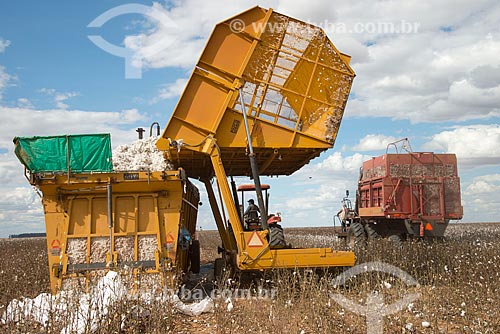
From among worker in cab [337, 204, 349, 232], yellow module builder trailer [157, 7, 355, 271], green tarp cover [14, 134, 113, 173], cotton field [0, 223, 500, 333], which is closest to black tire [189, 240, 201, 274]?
cotton field [0, 223, 500, 333]

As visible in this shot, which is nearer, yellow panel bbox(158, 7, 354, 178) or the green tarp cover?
the green tarp cover

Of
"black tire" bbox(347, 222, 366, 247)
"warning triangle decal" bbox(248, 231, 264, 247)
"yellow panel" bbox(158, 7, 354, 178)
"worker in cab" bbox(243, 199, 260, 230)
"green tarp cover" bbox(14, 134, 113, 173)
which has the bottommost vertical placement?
"black tire" bbox(347, 222, 366, 247)

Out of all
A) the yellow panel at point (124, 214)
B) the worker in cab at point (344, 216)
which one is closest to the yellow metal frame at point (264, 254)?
the yellow panel at point (124, 214)

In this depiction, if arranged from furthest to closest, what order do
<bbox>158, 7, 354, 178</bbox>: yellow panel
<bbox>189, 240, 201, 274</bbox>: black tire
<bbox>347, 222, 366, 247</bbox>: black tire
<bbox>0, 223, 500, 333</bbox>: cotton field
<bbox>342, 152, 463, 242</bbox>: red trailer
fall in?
1. <bbox>347, 222, 366, 247</bbox>: black tire
2. <bbox>342, 152, 463, 242</bbox>: red trailer
3. <bbox>189, 240, 201, 274</bbox>: black tire
4. <bbox>158, 7, 354, 178</bbox>: yellow panel
5. <bbox>0, 223, 500, 333</bbox>: cotton field

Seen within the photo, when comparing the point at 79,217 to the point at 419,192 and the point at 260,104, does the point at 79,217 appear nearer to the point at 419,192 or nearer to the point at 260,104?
the point at 260,104

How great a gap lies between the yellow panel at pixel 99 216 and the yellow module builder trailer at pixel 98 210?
15 mm

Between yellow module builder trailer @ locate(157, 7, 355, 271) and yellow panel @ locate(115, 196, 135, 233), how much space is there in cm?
105

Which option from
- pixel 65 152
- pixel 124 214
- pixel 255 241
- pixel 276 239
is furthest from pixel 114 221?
pixel 276 239

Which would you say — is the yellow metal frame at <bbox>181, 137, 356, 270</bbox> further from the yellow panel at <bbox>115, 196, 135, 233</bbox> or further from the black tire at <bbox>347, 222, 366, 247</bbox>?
the black tire at <bbox>347, 222, 366, 247</bbox>

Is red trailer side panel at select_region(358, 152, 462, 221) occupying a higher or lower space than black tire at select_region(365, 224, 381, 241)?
higher

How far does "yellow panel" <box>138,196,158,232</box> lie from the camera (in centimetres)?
795

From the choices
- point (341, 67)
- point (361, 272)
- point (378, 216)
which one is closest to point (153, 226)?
point (361, 272)

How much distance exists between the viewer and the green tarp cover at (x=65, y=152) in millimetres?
7766

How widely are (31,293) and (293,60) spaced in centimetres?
593
